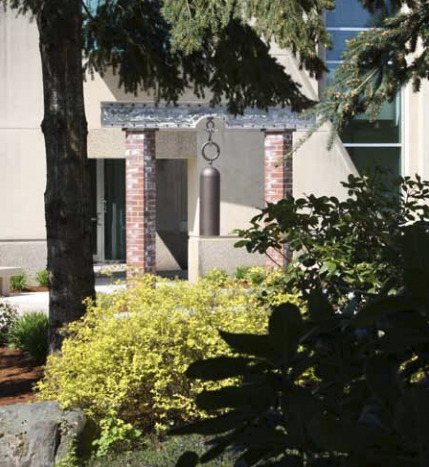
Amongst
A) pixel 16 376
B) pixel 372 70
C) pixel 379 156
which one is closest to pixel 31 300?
pixel 16 376

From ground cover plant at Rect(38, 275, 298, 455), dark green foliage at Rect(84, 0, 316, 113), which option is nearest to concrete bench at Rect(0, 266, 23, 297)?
dark green foliage at Rect(84, 0, 316, 113)

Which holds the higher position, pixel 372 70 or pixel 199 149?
pixel 372 70

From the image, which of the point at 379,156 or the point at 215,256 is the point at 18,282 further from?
the point at 379,156

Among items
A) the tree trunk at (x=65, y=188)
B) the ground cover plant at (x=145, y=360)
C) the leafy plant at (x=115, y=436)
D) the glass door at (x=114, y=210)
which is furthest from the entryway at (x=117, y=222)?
the leafy plant at (x=115, y=436)

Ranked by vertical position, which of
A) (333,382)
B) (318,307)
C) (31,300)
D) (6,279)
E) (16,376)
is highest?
(318,307)

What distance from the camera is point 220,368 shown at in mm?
1606

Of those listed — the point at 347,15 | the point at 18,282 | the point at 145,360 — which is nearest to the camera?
the point at 145,360

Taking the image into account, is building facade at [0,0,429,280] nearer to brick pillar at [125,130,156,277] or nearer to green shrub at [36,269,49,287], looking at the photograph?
brick pillar at [125,130,156,277]

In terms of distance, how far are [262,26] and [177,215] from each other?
49.4 ft

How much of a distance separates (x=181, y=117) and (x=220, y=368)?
48.4 feet

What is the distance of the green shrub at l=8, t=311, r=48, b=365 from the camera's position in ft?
34.0

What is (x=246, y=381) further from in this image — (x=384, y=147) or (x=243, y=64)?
(x=384, y=147)

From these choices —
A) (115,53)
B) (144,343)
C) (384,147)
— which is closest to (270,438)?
(144,343)

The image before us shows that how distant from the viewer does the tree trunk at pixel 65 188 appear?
A: 9.01 meters
